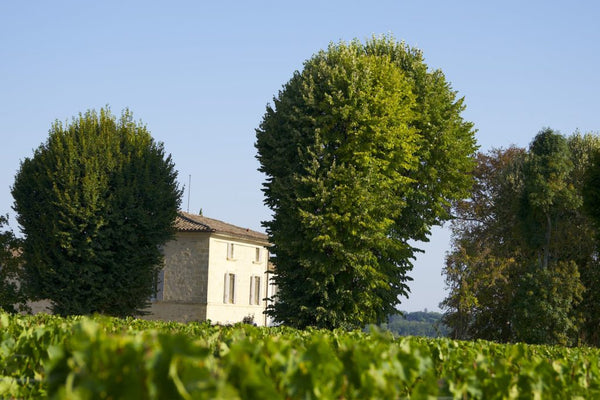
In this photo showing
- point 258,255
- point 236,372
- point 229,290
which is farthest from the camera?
point 258,255

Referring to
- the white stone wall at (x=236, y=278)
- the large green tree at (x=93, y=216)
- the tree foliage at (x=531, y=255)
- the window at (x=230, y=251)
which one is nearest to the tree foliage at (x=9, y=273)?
the large green tree at (x=93, y=216)

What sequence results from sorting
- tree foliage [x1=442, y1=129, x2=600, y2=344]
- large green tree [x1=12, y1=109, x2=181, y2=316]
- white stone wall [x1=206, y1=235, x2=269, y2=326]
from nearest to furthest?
1. large green tree [x1=12, y1=109, x2=181, y2=316]
2. tree foliage [x1=442, y1=129, x2=600, y2=344]
3. white stone wall [x1=206, y1=235, x2=269, y2=326]

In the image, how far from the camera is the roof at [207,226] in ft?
188

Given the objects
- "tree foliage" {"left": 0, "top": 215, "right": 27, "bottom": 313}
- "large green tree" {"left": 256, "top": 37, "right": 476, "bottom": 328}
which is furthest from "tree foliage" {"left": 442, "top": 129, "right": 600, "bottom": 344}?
"tree foliage" {"left": 0, "top": 215, "right": 27, "bottom": 313}

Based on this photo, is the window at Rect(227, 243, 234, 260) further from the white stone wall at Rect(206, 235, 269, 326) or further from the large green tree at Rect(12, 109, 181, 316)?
the large green tree at Rect(12, 109, 181, 316)

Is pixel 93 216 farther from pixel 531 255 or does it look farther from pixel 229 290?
pixel 531 255

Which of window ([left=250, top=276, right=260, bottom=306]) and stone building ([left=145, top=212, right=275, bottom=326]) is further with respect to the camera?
window ([left=250, top=276, right=260, bottom=306])

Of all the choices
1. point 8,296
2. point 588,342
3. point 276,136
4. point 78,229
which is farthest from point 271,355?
point 588,342

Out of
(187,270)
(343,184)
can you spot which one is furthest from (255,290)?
(343,184)

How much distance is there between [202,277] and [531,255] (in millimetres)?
22757

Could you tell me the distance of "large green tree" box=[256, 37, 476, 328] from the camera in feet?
123

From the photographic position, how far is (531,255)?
54.7m

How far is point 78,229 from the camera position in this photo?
42.5 meters

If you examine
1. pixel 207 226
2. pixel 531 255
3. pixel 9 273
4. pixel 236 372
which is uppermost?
pixel 207 226
